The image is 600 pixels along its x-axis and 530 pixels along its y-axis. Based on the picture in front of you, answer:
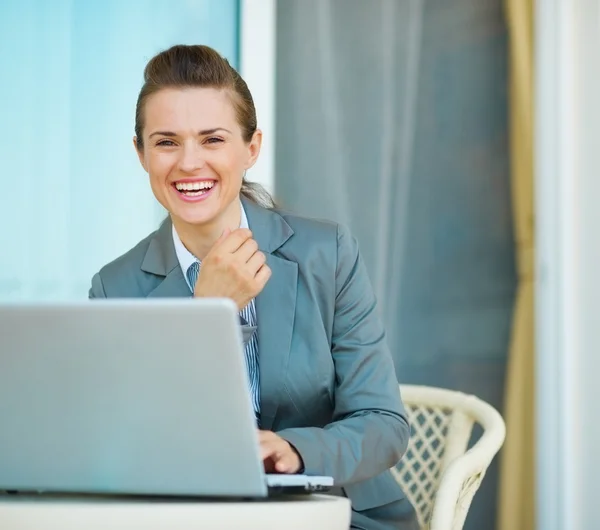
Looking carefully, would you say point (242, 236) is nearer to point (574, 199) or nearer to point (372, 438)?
point (372, 438)

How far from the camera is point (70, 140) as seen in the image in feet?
7.85

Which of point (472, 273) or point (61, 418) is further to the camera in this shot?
point (472, 273)

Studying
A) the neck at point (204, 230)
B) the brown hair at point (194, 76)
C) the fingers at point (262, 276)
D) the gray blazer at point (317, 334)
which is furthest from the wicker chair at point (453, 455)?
the brown hair at point (194, 76)

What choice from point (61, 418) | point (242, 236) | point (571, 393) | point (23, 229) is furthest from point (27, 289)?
point (571, 393)

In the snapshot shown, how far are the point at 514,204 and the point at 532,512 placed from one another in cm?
87

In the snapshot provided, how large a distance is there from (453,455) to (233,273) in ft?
2.03

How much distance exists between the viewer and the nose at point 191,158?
5.71ft

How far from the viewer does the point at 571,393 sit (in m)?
2.80

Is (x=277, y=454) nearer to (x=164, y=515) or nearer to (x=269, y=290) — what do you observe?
(x=164, y=515)

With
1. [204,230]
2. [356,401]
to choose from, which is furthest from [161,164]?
[356,401]

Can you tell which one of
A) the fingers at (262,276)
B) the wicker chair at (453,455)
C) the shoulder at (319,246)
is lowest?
the wicker chair at (453,455)

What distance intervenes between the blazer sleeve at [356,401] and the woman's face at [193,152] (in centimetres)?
23

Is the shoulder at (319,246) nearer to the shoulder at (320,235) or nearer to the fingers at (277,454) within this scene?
the shoulder at (320,235)

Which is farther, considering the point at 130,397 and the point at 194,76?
the point at 194,76
